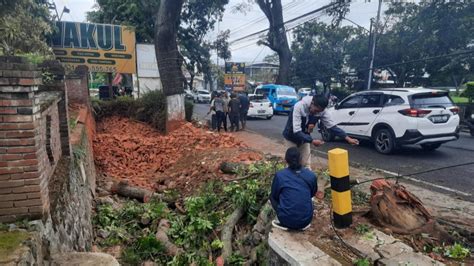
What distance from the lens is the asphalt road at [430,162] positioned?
589cm

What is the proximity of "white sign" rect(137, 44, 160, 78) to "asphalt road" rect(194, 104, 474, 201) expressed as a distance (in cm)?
1095

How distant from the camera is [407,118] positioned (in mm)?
7668

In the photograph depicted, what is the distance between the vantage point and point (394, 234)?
133 inches

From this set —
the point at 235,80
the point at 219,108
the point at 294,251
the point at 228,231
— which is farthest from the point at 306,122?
the point at 235,80

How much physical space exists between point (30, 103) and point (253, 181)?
3.41 m

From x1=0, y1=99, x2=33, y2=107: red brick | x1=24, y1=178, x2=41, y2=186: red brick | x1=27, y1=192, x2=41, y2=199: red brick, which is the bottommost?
x1=27, y1=192, x2=41, y2=199: red brick

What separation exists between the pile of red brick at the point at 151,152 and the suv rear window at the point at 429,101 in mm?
4164

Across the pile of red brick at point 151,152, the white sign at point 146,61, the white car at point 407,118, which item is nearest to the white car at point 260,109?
the white sign at point 146,61

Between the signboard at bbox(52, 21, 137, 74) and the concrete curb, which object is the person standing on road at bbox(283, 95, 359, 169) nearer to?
the concrete curb

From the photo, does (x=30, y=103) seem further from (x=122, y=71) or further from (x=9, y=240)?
(x=122, y=71)

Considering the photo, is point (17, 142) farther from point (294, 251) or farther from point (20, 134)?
point (294, 251)

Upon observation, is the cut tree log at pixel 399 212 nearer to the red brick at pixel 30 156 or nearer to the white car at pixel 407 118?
the red brick at pixel 30 156

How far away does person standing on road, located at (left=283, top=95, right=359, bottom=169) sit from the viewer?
449 centimetres

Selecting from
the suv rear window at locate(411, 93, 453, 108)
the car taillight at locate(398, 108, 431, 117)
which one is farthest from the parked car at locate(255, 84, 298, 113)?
the car taillight at locate(398, 108, 431, 117)
